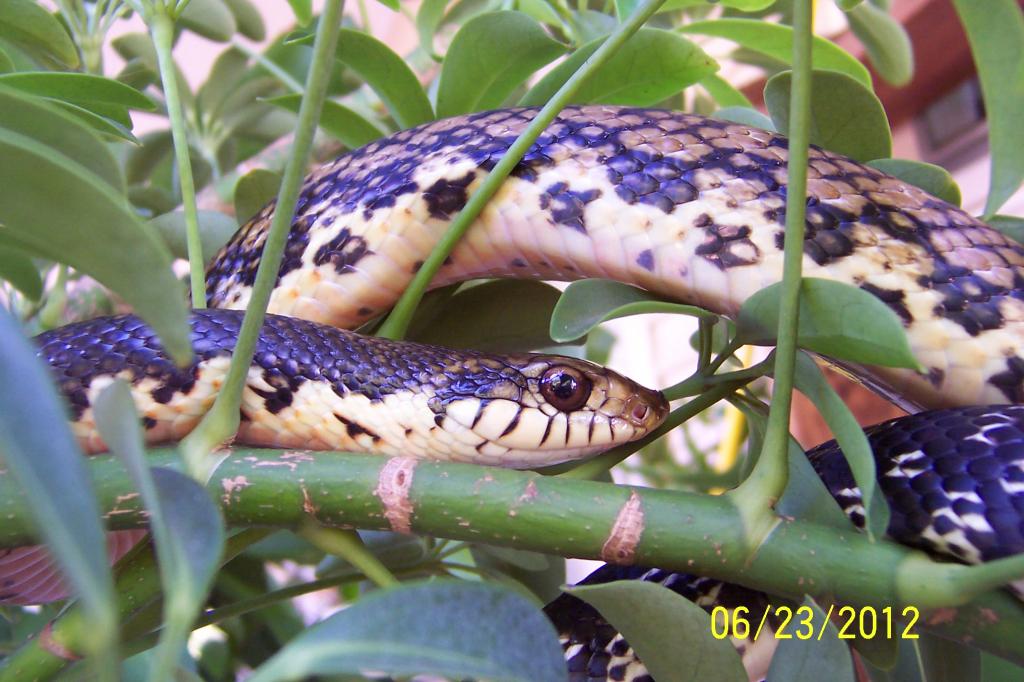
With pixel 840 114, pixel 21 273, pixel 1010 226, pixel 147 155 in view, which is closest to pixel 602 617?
pixel 840 114

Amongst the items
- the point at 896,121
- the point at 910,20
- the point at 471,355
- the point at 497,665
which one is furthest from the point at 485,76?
the point at 896,121

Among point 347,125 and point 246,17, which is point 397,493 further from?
point 246,17

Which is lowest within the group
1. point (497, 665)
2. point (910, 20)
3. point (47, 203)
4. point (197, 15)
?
point (497, 665)

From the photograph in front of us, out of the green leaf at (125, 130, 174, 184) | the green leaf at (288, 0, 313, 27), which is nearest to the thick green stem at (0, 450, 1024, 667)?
the green leaf at (288, 0, 313, 27)

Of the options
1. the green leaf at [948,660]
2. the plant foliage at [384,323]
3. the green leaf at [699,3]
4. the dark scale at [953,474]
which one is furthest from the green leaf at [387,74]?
the green leaf at [948,660]

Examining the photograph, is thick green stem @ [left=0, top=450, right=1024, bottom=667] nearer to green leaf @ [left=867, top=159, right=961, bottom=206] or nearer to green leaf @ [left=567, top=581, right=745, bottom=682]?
green leaf @ [left=567, top=581, right=745, bottom=682]

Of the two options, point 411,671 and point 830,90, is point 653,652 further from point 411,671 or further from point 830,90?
point 830,90
